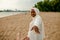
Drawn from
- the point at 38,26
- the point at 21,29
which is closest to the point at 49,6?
the point at 21,29

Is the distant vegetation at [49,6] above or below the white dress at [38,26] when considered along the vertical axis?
below

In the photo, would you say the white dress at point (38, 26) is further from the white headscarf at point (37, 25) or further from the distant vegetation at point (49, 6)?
the distant vegetation at point (49, 6)

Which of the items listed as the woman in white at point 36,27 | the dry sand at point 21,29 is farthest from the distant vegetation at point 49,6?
the woman in white at point 36,27

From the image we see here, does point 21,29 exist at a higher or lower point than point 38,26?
lower

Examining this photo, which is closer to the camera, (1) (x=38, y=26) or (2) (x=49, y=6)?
A: (1) (x=38, y=26)

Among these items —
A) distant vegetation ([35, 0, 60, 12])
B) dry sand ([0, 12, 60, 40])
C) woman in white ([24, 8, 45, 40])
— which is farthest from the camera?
distant vegetation ([35, 0, 60, 12])

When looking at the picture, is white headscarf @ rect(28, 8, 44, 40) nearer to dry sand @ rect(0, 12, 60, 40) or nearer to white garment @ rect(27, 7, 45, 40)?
white garment @ rect(27, 7, 45, 40)

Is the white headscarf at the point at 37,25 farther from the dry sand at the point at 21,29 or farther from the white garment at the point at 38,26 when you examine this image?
the dry sand at the point at 21,29

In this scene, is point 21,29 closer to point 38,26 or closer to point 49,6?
point 38,26

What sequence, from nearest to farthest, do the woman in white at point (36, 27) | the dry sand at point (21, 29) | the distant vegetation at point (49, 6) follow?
the woman in white at point (36, 27)
the dry sand at point (21, 29)
the distant vegetation at point (49, 6)

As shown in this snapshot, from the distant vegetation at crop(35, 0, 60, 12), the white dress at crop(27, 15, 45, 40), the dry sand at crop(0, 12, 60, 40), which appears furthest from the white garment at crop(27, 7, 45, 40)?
the distant vegetation at crop(35, 0, 60, 12)

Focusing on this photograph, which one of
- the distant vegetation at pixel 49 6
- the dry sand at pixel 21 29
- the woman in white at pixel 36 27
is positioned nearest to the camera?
the woman in white at pixel 36 27

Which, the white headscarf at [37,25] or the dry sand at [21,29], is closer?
the white headscarf at [37,25]

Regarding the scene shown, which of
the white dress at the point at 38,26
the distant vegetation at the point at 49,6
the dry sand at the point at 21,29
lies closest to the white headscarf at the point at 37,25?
the white dress at the point at 38,26
